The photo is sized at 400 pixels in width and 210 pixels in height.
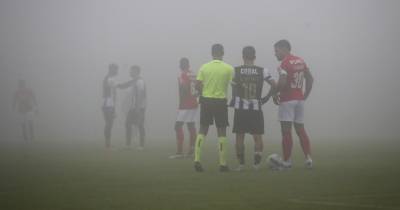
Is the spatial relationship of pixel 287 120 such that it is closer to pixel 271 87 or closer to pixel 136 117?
pixel 271 87

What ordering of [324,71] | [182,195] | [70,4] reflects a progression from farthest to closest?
[70,4] < [324,71] < [182,195]

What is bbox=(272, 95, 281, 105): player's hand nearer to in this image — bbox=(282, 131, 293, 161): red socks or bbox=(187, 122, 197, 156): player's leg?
bbox=(282, 131, 293, 161): red socks

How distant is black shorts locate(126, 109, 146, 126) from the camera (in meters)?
17.9

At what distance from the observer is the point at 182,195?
8133mm

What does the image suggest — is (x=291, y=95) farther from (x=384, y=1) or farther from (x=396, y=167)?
(x=384, y=1)

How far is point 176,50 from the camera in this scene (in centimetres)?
3834

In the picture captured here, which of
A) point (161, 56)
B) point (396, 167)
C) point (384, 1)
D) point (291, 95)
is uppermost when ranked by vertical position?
point (384, 1)

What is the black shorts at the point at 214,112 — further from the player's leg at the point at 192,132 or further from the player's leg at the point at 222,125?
the player's leg at the point at 192,132

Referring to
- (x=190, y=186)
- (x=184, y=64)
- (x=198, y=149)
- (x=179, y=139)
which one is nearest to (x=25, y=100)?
(x=179, y=139)

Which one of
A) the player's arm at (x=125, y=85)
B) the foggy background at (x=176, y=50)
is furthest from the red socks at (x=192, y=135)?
the foggy background at (x=176, y=50)

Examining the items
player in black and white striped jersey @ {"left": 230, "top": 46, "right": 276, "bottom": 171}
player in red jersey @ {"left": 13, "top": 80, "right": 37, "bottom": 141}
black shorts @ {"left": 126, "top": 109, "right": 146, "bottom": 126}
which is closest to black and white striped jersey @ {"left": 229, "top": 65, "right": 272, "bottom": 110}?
player in black and white striped jersey @ {"left": 230, "top": 46, "right": 276, "bottom": 171}

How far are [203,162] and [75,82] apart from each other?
2403cm

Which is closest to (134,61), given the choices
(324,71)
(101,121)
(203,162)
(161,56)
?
(161,56)

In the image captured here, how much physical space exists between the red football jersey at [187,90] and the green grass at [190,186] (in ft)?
5.79
